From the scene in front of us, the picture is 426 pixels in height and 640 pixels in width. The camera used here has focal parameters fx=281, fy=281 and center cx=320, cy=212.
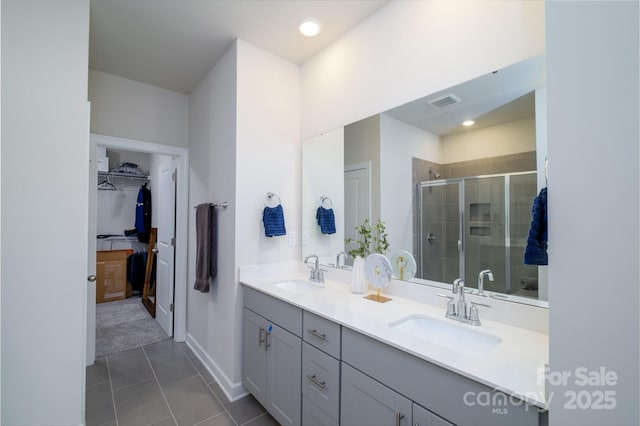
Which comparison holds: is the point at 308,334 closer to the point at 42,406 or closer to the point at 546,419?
the point at 546,419

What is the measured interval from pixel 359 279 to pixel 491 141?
109 cm

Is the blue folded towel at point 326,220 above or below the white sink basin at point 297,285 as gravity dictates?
above

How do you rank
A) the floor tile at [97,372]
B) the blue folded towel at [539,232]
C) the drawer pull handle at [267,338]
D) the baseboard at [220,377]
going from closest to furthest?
the blue folded towel at [539,232] < the drawer pull handle at [267,338] < the baseboard at [220,377] < the floor tile at [97,372]

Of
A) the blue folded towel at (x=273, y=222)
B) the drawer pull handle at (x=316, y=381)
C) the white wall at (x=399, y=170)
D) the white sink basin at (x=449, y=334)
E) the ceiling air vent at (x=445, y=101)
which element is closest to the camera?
the white sink basin at (x=449, y=334)

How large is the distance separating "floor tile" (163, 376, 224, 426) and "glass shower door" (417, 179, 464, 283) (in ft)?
5.76

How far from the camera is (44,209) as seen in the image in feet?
4.98

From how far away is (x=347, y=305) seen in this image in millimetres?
1587

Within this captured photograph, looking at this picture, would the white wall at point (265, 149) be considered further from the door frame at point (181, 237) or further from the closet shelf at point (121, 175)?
the closet shelf at point (121, 175)

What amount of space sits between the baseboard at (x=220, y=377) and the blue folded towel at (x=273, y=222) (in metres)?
1.18

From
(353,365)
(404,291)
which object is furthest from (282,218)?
(353,365)

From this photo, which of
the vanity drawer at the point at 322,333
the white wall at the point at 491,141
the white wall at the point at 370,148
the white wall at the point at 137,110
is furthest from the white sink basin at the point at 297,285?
the white wall at the point at 137,110

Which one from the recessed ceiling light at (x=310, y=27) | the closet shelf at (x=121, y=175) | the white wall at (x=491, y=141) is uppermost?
the recessed ceiling light at (x=310, y=27)

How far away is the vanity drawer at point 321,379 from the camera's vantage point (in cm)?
135

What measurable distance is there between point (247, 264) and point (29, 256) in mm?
1218
